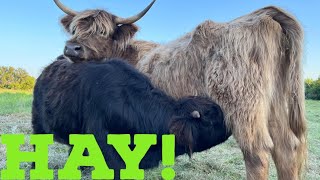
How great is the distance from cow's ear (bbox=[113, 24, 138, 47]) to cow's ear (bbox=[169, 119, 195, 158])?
6.12 feet

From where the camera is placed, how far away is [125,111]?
3.95 m

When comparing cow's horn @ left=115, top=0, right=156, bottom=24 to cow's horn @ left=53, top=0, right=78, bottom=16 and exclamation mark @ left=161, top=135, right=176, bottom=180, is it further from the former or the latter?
exclamation mark @ left=161, top=135, right=176, bottom=180

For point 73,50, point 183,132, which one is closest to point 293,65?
point 183,132

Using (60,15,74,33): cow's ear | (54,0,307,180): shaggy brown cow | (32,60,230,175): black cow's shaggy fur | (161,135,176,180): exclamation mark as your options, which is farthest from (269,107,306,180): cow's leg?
(60,15,74,33): cow's ear

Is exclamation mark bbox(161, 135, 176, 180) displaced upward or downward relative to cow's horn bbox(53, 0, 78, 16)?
downward

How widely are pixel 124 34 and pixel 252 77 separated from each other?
7.06 ft

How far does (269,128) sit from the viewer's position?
4223 mm

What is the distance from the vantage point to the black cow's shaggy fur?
3.74 metres

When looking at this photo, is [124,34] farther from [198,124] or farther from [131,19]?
[198,124]

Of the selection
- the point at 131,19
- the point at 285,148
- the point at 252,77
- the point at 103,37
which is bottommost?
the point at 285,148

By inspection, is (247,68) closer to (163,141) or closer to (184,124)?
(184,124)

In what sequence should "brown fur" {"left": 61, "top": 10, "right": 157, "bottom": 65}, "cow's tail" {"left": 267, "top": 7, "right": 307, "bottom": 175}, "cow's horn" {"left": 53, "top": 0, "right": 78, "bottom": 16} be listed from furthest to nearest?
"cow's horn" {"left": 53, "top": 0, "right": 78, "bottom": 16} → "brown fur" {"left": 61, "top": 10, "right": 157, "bottom": 65} → "cow's tail" {"left": 267, "top": 7, "right": 307, "bottom": 175}

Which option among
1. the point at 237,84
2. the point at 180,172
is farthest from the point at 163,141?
the point at 180,172

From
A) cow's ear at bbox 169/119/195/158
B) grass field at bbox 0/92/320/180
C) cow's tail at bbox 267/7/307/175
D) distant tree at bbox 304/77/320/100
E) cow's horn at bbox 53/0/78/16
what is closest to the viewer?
cow's ear at bbox 169/119/195/158
